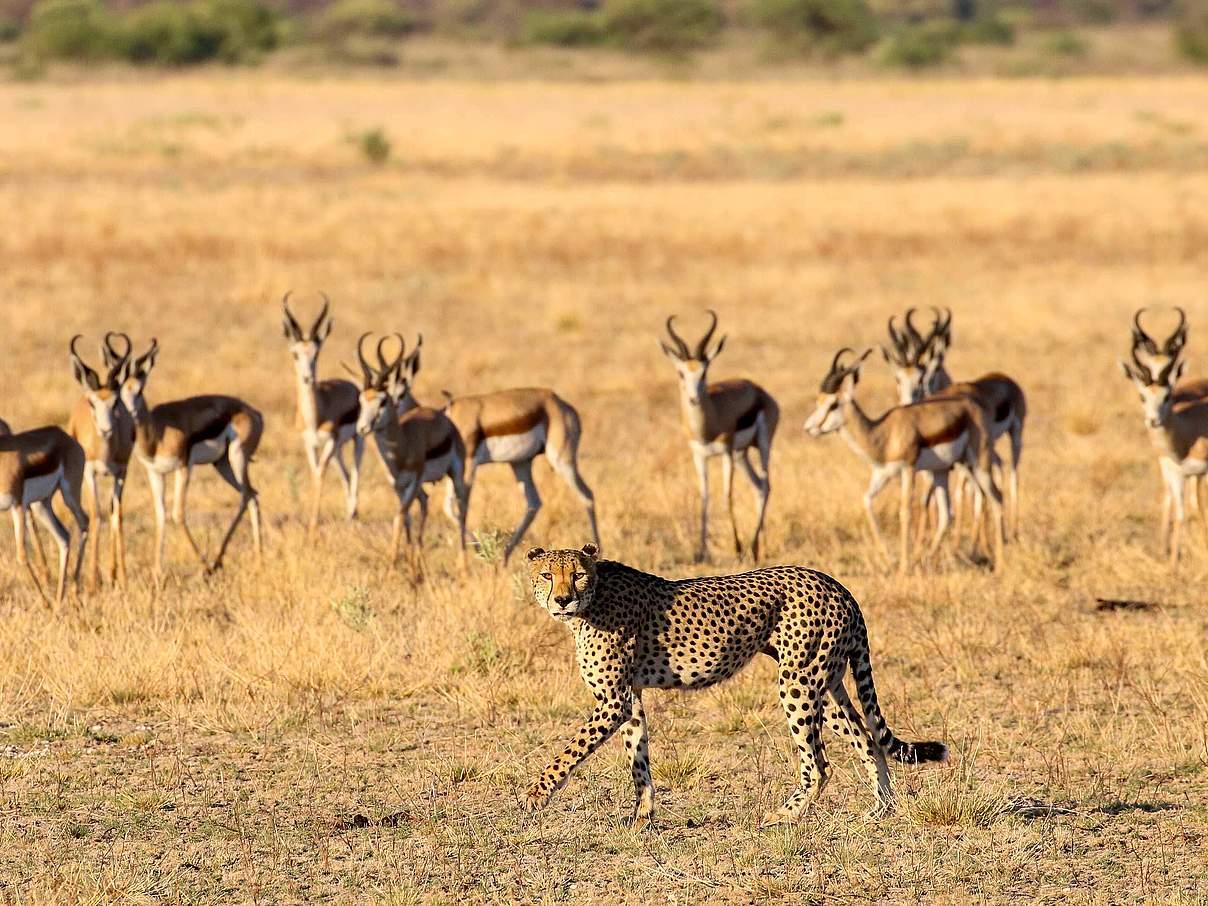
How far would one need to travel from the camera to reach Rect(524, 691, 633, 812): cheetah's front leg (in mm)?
6098

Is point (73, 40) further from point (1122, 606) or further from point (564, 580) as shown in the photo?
point (564, 580)

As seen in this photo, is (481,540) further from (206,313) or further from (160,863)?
(206,313)

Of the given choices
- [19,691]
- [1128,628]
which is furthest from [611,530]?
[19,691]

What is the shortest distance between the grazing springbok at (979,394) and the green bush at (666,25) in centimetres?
8778

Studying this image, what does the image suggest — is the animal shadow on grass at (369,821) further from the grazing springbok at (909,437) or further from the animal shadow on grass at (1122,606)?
the grazing springbok at (909,437)

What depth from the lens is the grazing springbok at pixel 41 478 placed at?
9797 mm

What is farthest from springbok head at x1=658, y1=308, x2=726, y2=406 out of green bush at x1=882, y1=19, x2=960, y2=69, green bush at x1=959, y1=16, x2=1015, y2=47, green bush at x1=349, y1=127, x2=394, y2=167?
green bush at x1=959, y1=16, x2=1015, y2=47

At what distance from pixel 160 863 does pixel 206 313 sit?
17113 millimetres

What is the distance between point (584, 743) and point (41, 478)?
197 inches

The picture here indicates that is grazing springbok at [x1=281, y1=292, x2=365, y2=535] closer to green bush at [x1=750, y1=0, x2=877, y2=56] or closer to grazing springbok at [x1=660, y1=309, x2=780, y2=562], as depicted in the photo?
grazing springbok at [x1=660, y1=309, x2=780, y2=562]

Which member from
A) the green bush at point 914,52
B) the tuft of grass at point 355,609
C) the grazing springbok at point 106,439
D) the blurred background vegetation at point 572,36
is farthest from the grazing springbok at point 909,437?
the green bush at point 914,52

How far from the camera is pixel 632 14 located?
9981 centimetres

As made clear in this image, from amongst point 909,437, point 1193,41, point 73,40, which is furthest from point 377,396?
point 1193,41

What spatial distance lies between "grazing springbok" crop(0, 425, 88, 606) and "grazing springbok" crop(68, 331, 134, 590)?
0.73 feet
